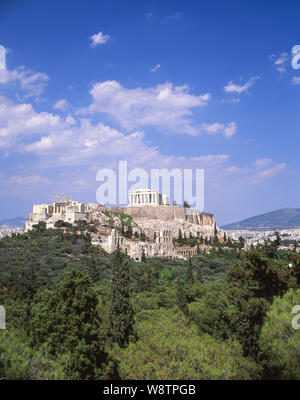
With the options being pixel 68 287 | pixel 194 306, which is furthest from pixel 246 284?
pixel 194 306

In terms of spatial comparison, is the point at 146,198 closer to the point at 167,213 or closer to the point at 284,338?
the point at 167,213

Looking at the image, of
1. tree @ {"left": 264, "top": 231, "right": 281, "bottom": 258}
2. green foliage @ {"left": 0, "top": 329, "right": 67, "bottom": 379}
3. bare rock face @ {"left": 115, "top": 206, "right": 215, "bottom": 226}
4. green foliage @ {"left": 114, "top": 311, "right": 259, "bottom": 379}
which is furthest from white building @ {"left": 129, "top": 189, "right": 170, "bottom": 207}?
green foliage @ {"left": 0, "top": 329, "right": 67, "bottom": 379}

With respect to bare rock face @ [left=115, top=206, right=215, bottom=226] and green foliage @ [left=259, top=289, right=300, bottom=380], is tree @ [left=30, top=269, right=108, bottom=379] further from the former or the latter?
bare rock face @ [left=115, top=206, right=215, bottom=226]

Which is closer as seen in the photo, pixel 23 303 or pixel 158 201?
pixel 23 303

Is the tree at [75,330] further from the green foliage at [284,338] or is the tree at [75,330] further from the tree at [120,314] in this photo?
the green foliage at [284,338]

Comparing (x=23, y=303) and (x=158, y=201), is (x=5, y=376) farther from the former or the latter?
(x=158, y=201)

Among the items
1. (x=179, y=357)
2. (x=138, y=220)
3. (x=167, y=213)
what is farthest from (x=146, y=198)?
(x=179, y=357)
